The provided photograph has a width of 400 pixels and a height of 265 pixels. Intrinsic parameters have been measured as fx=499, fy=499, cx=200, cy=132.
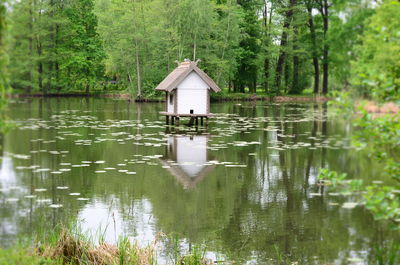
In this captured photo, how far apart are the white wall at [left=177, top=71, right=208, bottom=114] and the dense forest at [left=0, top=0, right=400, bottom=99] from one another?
13812 millimetres

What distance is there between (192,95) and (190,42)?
71.3ft

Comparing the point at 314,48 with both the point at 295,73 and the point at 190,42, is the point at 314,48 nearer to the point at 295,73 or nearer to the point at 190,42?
the point at 295,73

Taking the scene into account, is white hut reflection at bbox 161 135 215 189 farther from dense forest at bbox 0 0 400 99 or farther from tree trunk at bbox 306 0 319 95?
tree trunk at bbox 306 0 319 95

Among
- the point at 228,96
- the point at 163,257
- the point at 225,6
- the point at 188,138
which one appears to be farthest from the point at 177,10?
the point at 163,257

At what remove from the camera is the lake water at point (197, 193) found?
700 centimetres

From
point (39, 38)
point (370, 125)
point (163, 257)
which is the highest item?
point (39, 38)

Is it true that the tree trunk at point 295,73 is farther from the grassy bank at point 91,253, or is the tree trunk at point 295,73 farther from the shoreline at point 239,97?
the grassy bank at point 91,253

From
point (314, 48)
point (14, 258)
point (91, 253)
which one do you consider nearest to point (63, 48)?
point (314, 48)

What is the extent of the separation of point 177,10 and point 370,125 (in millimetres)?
43111

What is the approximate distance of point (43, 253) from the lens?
18.0ft

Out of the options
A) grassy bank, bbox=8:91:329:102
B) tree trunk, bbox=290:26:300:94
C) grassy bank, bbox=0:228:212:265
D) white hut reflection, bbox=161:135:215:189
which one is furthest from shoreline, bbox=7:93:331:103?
grassy bank, bbox=0:228:212:265

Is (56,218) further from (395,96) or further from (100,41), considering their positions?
(100,41)

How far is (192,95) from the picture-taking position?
82.8 feet

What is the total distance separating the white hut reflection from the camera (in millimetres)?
11688
